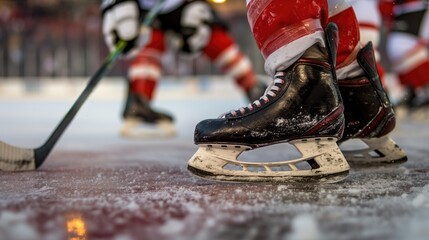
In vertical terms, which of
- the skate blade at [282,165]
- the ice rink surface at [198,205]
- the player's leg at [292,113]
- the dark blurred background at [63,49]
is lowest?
the ice rink surface at [198,205]

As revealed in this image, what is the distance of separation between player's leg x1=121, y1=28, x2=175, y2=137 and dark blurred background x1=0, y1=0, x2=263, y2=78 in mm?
4016

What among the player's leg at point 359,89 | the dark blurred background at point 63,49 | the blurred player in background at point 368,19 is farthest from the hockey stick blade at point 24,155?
the dark blurred background at point 63,49

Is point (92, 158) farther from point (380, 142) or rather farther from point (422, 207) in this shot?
point (422, 207)

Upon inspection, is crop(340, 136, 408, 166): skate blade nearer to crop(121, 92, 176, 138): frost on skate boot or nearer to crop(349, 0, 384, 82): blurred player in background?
crop(349, 0, 384, 82): blurred player in background

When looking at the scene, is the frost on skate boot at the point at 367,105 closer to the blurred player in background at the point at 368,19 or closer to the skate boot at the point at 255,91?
the blurred player in background at the point at 368,19

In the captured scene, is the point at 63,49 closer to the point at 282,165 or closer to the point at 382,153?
the point at 382,153

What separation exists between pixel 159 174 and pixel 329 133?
322 millimetres

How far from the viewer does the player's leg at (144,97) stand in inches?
82.1

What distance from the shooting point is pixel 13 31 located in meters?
6.46

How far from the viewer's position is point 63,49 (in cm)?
646

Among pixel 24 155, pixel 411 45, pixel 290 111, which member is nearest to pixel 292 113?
pixel 290 111

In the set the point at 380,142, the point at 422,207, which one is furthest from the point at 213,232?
the point at 380,142

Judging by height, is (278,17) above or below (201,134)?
above

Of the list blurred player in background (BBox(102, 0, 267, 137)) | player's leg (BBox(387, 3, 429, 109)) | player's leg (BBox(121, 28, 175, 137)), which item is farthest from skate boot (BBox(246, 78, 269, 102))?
player's leg (BBox(387, 3, 429, 109))
